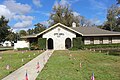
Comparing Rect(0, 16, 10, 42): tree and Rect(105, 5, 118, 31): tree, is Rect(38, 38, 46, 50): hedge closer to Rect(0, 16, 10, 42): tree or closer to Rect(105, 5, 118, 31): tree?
Rect(0, 16, 10, 42): tree

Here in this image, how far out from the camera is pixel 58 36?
142ft

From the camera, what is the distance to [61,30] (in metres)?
43.3

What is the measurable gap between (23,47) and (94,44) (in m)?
15.2

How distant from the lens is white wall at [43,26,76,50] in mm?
43250

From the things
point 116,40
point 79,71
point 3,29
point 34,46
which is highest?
point 3,29

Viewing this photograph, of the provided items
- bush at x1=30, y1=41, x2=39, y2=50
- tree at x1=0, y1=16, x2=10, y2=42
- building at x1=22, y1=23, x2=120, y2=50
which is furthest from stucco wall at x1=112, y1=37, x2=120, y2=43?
tree at x1=0, y1=16, x2=10, y2=42

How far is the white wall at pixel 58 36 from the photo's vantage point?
43250 millimetres

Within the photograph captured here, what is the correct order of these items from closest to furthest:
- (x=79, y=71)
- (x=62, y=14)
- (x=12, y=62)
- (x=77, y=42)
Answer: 1. (x=79, y=71)
2. (x=12, y=62)
3. (x=77, y=42)
4. (x=62, y=14)

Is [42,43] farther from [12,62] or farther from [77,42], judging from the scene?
[12,62]

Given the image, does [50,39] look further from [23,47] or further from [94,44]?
[94,44]

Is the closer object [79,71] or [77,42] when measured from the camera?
[79,71]

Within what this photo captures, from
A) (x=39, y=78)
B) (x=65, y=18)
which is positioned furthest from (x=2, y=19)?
(x=39, y=78)

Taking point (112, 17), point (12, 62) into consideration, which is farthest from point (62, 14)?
point (12, 62)

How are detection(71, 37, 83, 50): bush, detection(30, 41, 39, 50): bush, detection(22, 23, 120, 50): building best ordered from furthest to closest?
detection(30, 41, 39, 50): bush
detection(22, 23, 120, 50): building
detection(71, 37, 83, 50): bush
